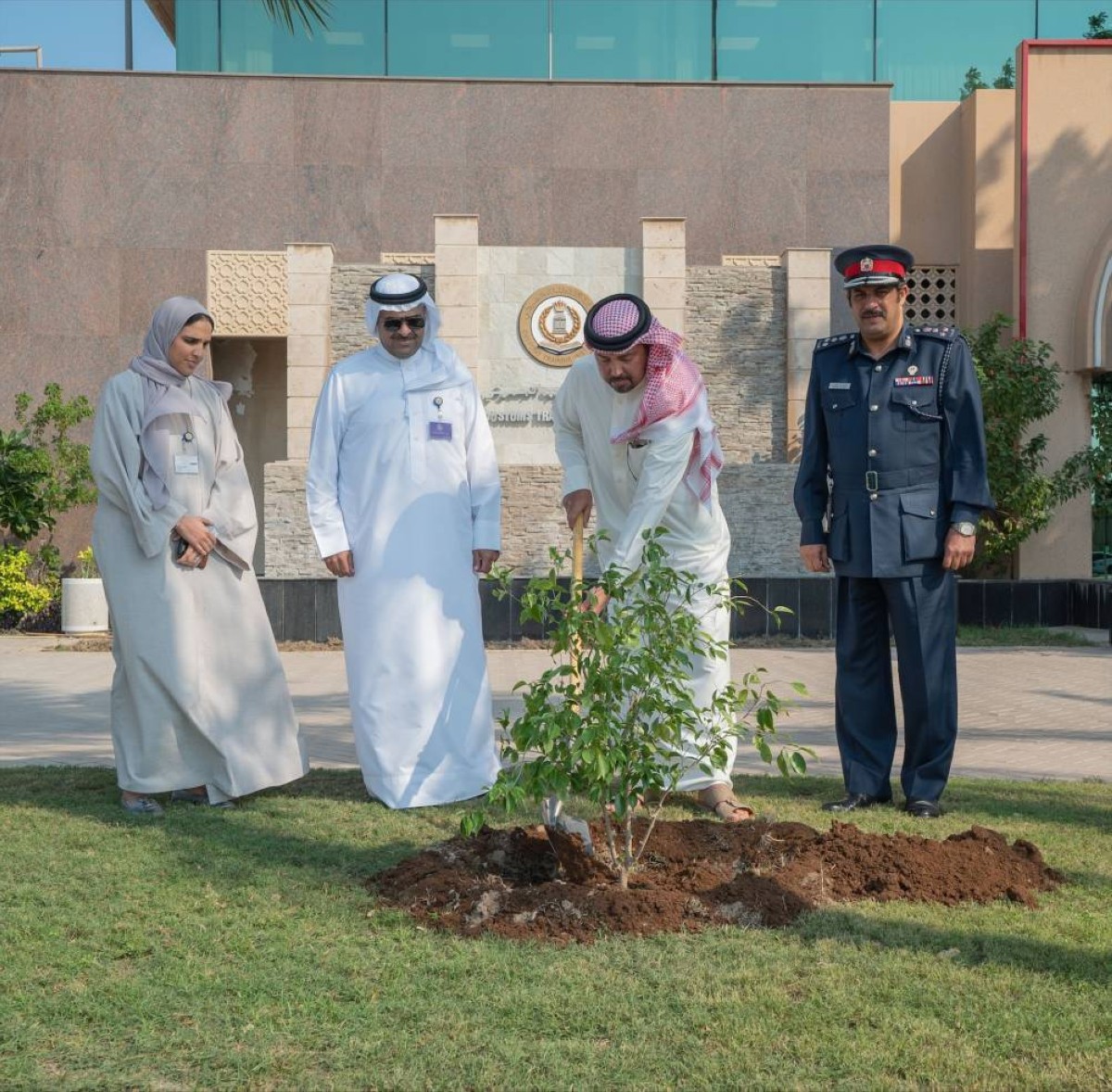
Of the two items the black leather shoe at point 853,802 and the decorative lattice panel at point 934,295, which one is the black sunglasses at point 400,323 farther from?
the decorative lattice panel at point 934,295

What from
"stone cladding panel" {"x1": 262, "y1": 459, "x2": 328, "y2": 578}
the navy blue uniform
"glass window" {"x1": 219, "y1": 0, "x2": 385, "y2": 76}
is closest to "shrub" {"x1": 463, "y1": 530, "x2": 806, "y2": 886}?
the navy blue uniform

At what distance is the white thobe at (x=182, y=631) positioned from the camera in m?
5.39

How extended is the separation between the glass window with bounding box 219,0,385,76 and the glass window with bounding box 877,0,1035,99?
7029 mm

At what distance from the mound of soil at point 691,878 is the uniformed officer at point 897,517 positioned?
91cm

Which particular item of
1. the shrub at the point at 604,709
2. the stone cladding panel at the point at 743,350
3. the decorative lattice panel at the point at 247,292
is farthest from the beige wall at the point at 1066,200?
the shrub at the point at 604,709

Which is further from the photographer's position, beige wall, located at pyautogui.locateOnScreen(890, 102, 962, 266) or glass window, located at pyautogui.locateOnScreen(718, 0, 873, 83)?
A: beige wall, located at pyautogui.locateOnScreen(890, 102, 962, 266)

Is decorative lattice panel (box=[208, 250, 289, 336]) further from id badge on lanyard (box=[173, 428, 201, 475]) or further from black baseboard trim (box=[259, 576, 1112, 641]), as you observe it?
id badge on lanyard (box=[173, 428, 201, 475])

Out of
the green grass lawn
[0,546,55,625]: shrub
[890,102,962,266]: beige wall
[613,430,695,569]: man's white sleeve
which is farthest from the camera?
[890,102,962,266]: beige wall

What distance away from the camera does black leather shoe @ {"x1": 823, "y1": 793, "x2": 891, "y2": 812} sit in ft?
17.2

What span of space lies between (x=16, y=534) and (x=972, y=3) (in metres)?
14.2

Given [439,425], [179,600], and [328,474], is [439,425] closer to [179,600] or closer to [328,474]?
[328,474]

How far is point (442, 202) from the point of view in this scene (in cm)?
1903

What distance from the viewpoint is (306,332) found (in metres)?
16.7

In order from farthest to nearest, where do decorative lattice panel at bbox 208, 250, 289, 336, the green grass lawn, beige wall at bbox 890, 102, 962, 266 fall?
1. beige wall at bbox 890, 102, 962, 266
2. decorative lattice panel at bbox 208, 250, 289, 336
3. the green grass lawn
